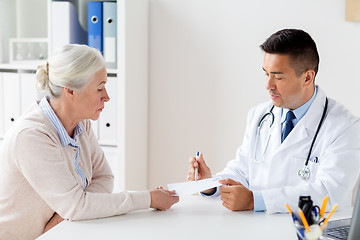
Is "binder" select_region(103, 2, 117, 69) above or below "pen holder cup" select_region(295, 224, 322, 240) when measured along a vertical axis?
above

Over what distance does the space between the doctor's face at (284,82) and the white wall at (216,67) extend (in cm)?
99

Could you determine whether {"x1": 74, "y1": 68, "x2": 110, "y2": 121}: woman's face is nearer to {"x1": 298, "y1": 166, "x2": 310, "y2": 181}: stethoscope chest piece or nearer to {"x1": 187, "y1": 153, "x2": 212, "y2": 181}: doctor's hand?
{"x1": 187, "y1": 153, "x2": 212, "y2": 181}: doctor's hand

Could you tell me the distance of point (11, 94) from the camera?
321 centimetres

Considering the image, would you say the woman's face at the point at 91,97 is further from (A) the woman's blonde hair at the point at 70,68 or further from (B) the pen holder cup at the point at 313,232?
(B) the pen holder cup at the point at 313,232

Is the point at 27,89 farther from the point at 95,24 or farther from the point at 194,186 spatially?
Result: the point at 194,186

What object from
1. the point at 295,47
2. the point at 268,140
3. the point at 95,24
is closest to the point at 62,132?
the point at 268,140

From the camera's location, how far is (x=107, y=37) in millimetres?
3064

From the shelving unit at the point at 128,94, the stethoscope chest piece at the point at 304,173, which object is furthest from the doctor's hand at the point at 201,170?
the shelving unit at the point at 128,94

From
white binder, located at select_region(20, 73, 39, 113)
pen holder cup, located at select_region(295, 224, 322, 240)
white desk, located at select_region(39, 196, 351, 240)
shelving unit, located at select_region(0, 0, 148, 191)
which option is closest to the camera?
pen holder cup, located at select_region(295, 224, 322, 240)

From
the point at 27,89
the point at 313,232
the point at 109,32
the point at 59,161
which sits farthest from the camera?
the point at 27,89

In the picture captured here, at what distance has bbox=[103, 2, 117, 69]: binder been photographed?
303cm

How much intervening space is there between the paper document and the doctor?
0.13ft

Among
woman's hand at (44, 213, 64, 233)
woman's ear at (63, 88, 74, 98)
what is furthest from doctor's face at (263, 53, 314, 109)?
woman's hand at (44, 213, 64, 233)

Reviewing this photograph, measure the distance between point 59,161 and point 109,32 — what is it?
1368mm
